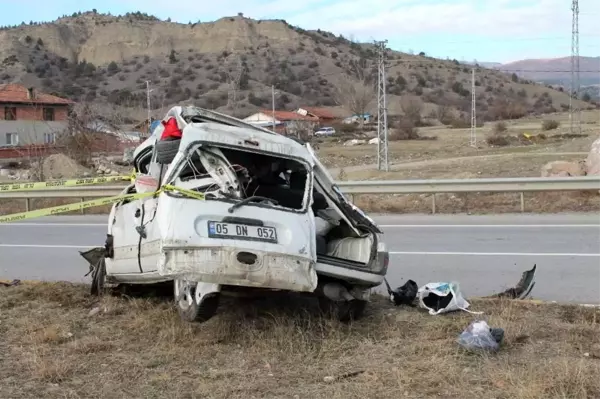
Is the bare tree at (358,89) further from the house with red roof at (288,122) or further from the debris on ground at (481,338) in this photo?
the debris on ground at (481,338)

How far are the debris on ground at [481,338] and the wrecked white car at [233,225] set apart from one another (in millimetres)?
954

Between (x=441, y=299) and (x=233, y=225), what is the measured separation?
2.30 m

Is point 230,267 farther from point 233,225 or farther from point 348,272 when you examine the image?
point 348,272

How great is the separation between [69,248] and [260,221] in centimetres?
738

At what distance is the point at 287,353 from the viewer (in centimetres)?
538

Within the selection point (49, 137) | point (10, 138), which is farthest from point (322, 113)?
point (49, 137)

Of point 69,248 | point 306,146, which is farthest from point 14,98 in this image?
point 306,146

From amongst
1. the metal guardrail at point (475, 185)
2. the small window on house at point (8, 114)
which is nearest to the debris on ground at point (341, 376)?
the metal guardrail at point (475, 185)

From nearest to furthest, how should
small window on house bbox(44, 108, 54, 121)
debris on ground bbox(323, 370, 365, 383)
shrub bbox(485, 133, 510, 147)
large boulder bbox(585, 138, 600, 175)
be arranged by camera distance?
1. debris on ground bbox(323, 370, 365, 383)
2. large boulder bbox(585, 138, 600, 175)
3. shrub bbox(485, 133, 510, 147)
4. small window on house bbox(44, 108, 54, 121)

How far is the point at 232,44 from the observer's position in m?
160

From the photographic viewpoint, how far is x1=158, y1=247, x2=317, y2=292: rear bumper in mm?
5125

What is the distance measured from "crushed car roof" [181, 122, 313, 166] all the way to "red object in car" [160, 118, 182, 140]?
0.39 m

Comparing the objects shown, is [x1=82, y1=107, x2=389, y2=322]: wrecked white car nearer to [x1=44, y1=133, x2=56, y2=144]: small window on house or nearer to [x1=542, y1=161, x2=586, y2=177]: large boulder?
[x1=542, y1=161, x2=586, y2=177]: large boulder

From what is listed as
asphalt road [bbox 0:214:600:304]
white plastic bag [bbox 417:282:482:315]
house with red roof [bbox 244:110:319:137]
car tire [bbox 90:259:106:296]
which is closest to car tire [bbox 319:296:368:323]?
white plastic bag [bbox 417:282:482:315]
